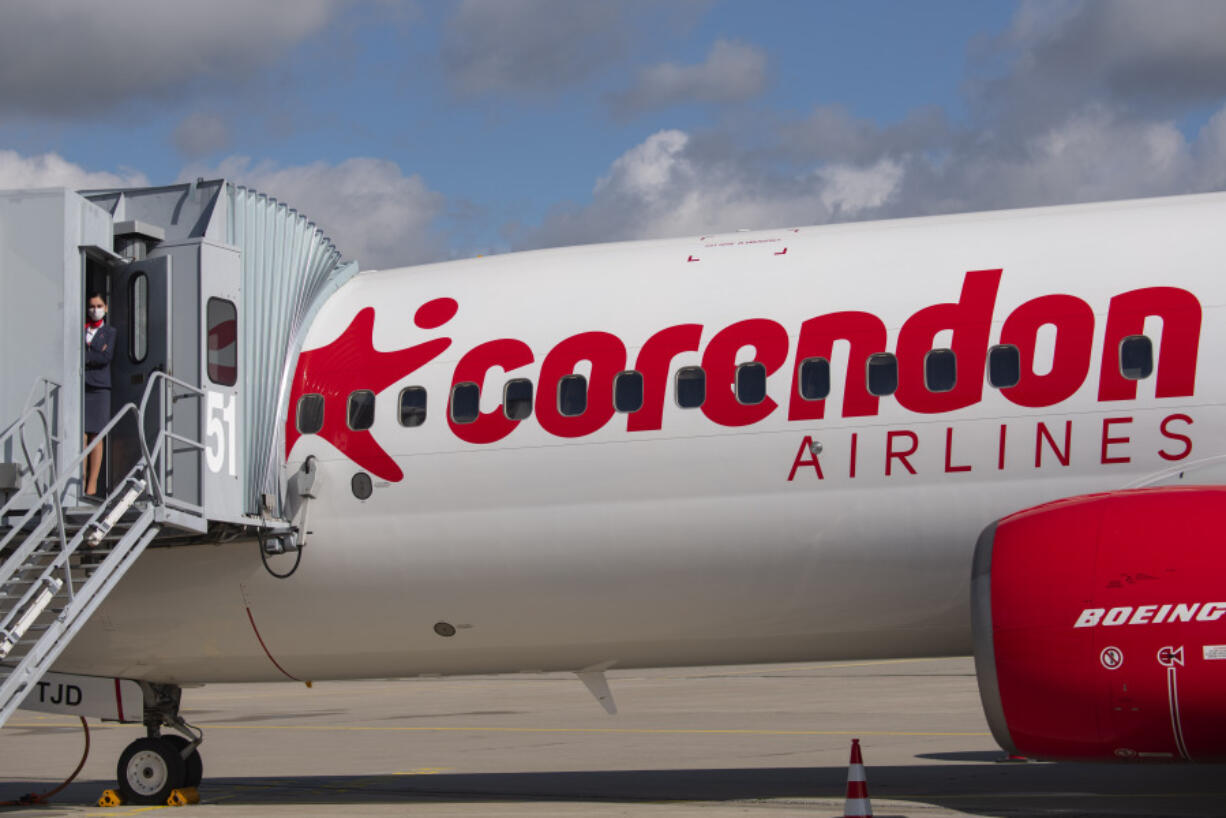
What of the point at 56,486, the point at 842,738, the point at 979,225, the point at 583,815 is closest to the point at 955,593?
the point at 979,225

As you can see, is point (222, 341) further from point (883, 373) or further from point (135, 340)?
point (883, 373)

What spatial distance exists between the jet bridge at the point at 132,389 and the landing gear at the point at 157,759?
150 centimetres

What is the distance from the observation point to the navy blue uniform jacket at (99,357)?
13773 millimetres

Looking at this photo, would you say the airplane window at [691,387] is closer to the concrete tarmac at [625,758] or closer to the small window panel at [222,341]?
the concrete tarmac at [625,758]

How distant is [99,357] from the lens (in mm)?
13773

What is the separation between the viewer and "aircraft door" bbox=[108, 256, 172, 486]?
14.0 metres

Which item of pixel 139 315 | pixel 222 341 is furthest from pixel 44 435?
pixel 222 341

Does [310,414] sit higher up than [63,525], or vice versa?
[310,414]

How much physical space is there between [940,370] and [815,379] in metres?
1.05

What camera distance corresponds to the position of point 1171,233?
42.1ft

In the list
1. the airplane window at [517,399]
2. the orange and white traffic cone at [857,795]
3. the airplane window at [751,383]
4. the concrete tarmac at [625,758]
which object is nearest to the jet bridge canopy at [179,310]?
the airplane window at [517,399]

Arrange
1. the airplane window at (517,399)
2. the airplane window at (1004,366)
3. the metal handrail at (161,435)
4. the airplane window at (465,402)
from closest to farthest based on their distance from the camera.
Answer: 1. the airplane window at (1004,366)
2. the metal handrail at (161,435)
3. the airplane window at (517,399)
4. the airplane window at (465,402)

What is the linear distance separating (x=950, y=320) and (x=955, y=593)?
231 centimetres

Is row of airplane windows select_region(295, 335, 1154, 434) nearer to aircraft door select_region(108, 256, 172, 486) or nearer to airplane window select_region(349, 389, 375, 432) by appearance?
airplane window select_region(349, 389, 375, 432)
